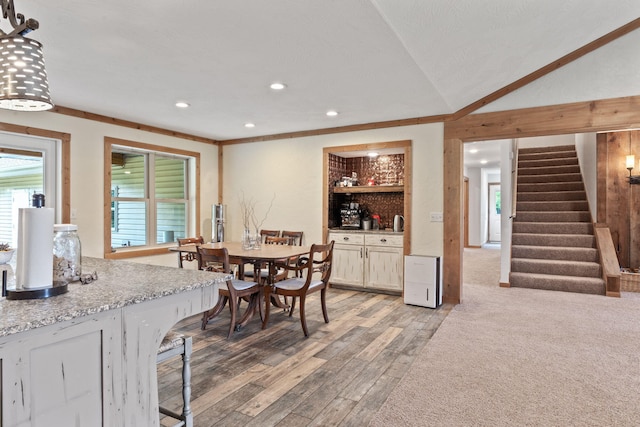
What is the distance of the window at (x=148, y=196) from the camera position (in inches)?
206

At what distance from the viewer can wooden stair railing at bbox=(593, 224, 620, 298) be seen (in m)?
5.23

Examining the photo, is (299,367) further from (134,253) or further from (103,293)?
(134,253)

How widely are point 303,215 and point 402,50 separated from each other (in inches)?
133

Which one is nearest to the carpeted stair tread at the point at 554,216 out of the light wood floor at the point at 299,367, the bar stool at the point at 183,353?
the light wood floor at the point at 299,367

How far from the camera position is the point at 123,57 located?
119 inches

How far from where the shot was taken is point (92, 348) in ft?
4.14

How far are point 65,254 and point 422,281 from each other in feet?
12.6

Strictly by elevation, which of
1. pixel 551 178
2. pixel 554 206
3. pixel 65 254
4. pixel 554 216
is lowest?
pixel 65 254

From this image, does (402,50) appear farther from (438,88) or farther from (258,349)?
(258,349)

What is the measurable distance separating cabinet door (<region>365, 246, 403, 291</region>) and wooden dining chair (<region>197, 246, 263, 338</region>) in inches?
75.7

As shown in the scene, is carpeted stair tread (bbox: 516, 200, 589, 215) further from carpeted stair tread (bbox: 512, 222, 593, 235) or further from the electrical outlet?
the electrical outlet

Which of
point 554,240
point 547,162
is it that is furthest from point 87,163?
point 547,162

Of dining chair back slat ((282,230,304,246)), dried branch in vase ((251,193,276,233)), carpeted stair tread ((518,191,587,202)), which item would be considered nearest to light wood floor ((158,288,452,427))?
dining chair back slat ((282,230,304,246))

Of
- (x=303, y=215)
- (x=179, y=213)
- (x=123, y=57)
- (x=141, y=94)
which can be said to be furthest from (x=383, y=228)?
(x=123, y=57)
